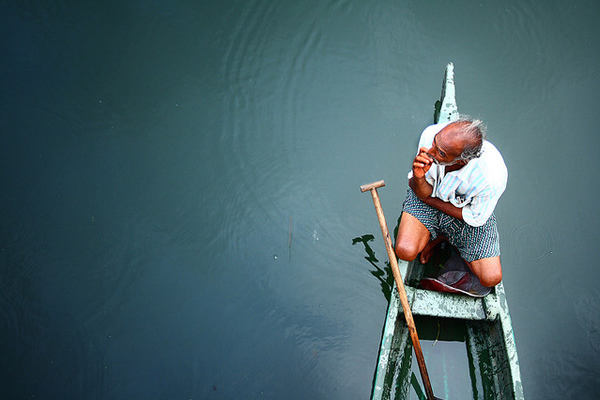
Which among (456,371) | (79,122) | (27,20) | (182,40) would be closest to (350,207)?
(456,371)

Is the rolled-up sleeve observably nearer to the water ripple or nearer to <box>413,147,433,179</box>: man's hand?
<box>413,147,433,179</box>: man's hand

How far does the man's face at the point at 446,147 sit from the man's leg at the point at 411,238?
592mm

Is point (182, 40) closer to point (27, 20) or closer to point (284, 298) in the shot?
point (27, 20)

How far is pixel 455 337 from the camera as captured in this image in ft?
8.95

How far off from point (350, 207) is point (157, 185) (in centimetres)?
147

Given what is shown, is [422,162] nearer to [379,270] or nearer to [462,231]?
[462,231]

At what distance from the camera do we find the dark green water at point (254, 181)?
2.83 m

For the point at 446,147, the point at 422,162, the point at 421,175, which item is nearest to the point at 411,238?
the point at 421,175

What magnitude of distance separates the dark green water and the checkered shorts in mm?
667

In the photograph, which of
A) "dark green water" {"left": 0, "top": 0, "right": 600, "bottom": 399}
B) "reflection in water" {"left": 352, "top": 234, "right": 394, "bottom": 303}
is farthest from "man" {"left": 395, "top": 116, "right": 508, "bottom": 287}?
"dark green water" {"left": 0, "top": 0, "right": 600, "bottom": 399}

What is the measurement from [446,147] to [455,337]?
1445mm

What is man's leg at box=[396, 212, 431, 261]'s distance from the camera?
2467 millimetres

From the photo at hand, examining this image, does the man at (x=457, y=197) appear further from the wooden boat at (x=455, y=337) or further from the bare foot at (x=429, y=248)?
the wooden boat at (x=455, y=337)

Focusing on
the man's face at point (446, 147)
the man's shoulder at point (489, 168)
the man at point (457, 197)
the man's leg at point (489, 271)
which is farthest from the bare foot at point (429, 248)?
the man's face at point (446, 147)
